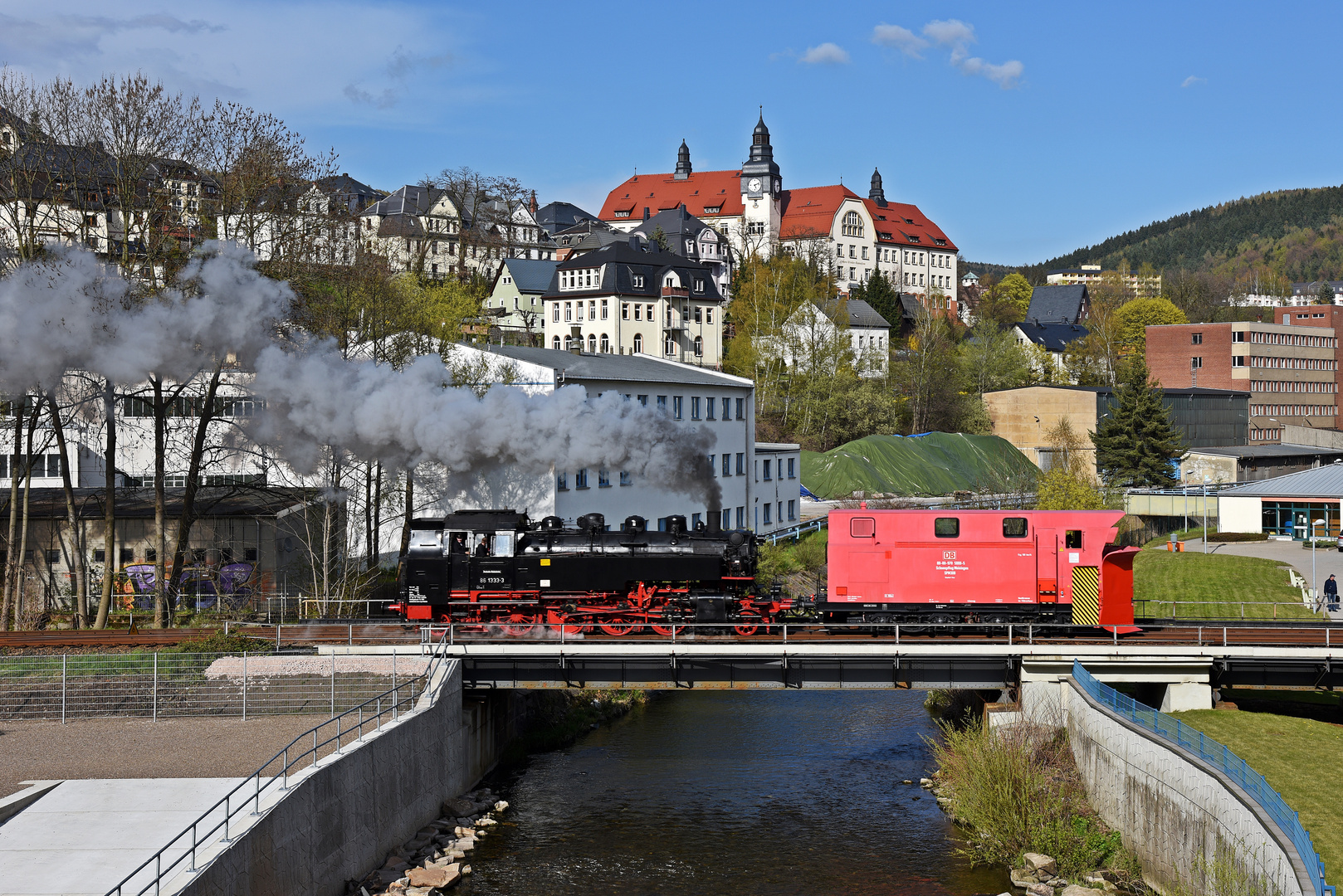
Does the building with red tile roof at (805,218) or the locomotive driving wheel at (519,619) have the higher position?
the building with red tile roof at (805,218)

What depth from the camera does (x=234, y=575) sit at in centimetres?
4262

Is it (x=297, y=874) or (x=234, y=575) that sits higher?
(x=234, y=575)

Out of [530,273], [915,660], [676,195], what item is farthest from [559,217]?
[915,660]

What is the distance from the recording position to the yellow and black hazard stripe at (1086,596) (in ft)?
104

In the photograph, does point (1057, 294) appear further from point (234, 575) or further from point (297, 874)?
point (297, 874)

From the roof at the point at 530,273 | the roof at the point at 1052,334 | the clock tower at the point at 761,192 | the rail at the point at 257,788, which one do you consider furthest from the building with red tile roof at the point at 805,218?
the rail at the point at 257,788

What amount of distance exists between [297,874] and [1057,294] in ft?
549

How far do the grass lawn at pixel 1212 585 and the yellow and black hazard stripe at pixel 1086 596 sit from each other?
1368 centimetres

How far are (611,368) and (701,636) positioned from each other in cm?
2301

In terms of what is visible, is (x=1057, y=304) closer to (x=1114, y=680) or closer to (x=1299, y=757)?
(x=1114, y=680)

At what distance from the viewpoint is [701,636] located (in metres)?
31.8

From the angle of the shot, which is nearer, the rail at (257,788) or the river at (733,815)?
the rail at (257,788)

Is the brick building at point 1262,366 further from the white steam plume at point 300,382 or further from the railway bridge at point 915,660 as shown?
the railway bridge at point 915,660

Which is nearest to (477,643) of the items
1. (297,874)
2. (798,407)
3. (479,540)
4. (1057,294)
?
(479,540)
